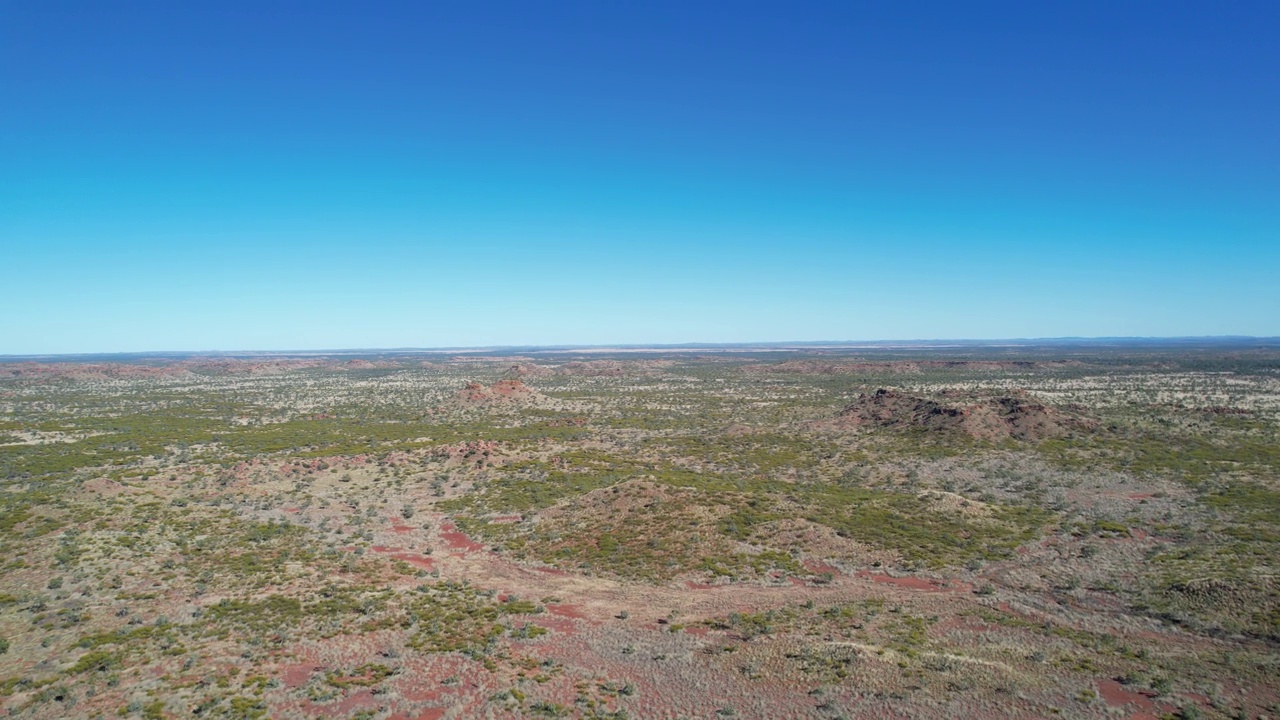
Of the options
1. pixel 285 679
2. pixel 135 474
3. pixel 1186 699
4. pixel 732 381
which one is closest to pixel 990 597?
pixel 1186 699

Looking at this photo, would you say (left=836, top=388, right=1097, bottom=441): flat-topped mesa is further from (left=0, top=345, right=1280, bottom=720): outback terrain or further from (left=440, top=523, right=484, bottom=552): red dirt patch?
(left=440, top=523, right=484, bottom=552): red dirt patch

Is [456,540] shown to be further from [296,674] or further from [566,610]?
[296,674]

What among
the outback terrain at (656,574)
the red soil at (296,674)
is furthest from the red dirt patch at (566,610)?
the red soil at (296,674)

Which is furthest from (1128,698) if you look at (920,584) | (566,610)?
(566,610)

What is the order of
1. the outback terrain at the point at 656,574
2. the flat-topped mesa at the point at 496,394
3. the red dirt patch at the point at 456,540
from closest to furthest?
the outback terrain at the point at 656,574 → the red dirt patch at the point at 456,540 → the flat-topped mesa at the point at 496,394

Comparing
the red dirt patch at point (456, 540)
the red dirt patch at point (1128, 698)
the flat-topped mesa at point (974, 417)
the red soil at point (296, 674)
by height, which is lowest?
the red dirt patch at point (456, 540)

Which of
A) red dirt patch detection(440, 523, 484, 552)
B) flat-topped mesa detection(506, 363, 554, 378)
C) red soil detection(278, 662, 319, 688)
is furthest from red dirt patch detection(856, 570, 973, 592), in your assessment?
flat-topped mesa detection(506, 363, 554, 378)

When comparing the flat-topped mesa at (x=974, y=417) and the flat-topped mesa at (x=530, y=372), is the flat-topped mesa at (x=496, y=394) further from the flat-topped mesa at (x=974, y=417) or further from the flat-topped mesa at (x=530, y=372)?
the flat-topped mesa at (x=530, y=372)
